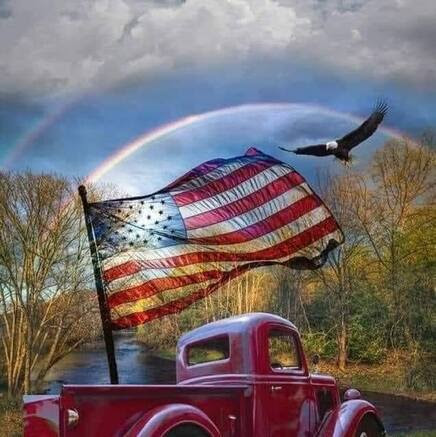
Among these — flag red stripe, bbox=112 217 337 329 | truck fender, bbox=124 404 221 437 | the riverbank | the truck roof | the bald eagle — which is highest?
the bald eagle

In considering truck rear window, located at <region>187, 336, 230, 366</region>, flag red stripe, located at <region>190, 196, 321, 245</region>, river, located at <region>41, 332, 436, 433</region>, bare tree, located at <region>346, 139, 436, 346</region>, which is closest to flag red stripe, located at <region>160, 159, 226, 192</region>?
flag red stripe, located at <region>190, 196, 321, 245</region>

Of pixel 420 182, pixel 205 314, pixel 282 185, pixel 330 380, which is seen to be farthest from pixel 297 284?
pixel 330 380

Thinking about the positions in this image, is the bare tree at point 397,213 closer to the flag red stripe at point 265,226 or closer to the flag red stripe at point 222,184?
the flag red stripe at point 265,226

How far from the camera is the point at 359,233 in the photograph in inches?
984

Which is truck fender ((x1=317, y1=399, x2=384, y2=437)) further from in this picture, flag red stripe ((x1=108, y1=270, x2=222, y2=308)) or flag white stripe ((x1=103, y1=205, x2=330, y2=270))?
flag white stripe ((x1=103, y1=205, x2=330, y2=270))

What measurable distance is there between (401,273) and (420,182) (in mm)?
3850

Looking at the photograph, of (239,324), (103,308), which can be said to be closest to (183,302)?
(103,308)

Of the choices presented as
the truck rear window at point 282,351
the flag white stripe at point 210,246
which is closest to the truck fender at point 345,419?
the truck rear window at point 282,351

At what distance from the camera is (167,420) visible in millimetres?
5215

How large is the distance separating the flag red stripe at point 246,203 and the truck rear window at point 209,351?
7.32 ft

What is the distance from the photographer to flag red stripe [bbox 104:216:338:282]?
8.73m

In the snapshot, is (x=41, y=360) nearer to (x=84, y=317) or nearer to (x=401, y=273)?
(x=84, y=317)

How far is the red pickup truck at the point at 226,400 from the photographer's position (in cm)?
496

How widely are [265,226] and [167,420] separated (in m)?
5.87
